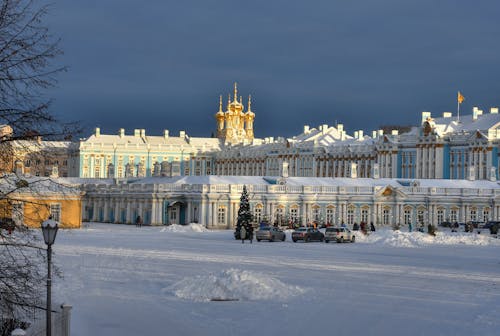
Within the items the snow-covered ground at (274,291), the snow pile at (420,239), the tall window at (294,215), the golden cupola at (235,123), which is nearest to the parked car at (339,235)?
the snow pile at (420,239)

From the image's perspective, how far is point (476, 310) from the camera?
918 inches

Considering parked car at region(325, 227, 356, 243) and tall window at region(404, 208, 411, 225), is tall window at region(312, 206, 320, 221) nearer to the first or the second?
tall window at region(404, 208, 411, 225)

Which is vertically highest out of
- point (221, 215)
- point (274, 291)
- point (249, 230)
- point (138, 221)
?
point (221, 215)

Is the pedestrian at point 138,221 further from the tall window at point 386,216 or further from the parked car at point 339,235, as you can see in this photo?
the parked car at point 339,235

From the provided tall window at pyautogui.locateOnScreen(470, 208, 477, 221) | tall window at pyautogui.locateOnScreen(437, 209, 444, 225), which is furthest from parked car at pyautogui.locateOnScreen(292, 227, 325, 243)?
tall window at pyautogui.locateOnScreen(470, 208, 477, 221)

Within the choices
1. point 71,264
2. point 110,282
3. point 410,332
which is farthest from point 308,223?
point 410,332

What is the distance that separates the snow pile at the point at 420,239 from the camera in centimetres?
4969

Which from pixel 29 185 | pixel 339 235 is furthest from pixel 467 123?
pixel 29 185

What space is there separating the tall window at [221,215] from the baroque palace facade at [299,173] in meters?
0.07

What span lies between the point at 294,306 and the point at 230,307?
61.9 inches

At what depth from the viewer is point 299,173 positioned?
130 m

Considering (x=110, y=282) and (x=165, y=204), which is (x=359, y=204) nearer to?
(x=165, y=204)

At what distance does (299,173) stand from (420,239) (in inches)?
3125

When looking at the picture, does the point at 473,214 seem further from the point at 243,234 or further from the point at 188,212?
the point at 243,234
